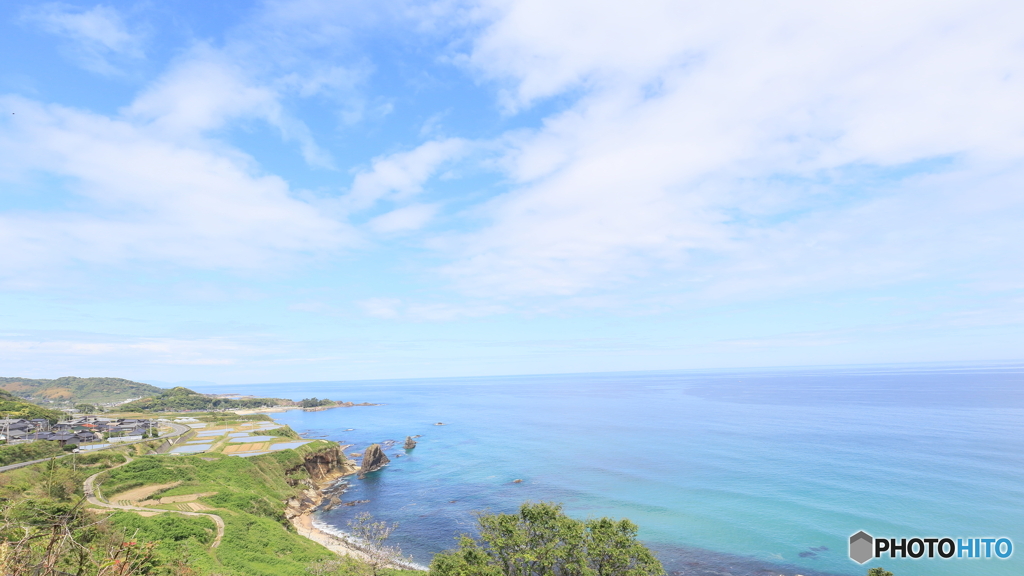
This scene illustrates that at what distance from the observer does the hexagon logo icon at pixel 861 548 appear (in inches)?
1866

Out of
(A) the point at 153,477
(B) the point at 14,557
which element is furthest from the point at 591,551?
(A) the point at 153,477

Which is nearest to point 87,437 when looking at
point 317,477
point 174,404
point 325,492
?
point 317,477

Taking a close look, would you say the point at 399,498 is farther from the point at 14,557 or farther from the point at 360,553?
the point at 14,557

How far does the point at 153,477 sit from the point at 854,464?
375ft

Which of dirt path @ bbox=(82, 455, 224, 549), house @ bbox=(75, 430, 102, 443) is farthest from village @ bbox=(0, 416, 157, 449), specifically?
dirt path @ bbox=(82, 455, 224, 549)

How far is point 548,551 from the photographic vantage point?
33.4 m

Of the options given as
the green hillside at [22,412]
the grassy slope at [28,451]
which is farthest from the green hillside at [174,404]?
the grassy slope at [28,451]

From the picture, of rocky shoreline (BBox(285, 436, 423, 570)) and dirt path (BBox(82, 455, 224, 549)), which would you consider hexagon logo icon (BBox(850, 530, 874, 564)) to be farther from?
dirt path (BBox(82, 455, 224, 549))

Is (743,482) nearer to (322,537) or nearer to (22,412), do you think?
(322,537)

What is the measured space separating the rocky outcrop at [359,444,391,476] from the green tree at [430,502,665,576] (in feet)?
207

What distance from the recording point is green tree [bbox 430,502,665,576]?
3244 cm

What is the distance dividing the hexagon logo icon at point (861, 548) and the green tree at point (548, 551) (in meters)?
31.8

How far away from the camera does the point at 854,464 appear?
79.7 meters

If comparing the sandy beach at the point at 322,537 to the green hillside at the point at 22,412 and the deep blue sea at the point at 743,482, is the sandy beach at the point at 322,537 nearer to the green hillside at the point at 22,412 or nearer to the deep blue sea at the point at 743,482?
the deep blue sea at the point at 743,482
